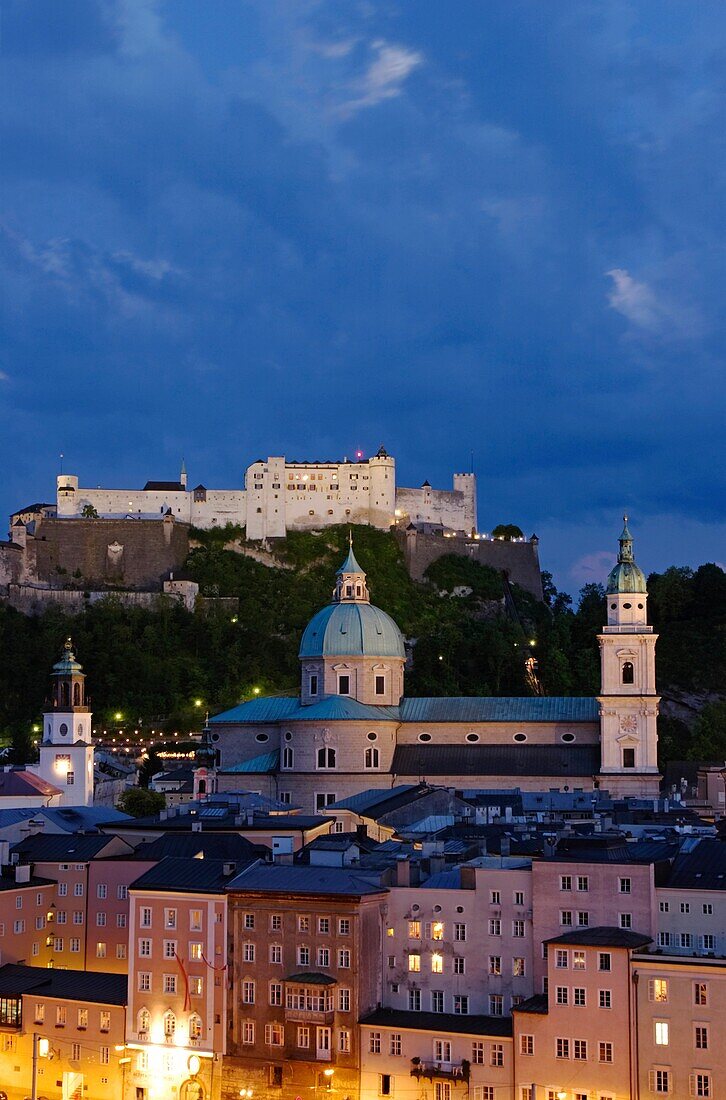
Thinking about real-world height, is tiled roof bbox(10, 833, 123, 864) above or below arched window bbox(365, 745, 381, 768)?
below

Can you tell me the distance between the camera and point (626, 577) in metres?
75.2

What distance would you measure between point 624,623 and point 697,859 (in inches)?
1282

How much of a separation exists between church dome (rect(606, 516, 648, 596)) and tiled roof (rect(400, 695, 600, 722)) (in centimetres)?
529

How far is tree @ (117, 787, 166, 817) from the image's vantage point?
7789cm

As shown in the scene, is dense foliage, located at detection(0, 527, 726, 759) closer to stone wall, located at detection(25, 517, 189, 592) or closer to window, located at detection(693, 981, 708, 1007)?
stone wall, located at detection(25, 517, 189, 592)

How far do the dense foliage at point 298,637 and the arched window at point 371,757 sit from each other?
77.8 ft

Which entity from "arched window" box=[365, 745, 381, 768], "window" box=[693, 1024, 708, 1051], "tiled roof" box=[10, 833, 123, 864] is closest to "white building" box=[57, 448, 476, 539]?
"arched window" box=[365, 745, 381, 768]

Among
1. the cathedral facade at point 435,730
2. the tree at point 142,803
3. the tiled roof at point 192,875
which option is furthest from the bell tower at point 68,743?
the tiled roof at point 192,875

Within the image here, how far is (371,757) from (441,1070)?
33181 mm

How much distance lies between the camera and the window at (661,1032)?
3875 centimetres

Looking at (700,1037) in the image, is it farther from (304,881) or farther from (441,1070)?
(304,881)

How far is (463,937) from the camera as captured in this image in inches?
1703

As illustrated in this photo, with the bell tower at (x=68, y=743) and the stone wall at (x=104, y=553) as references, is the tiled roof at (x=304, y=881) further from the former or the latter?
the stone wall at (x=104, y=553)

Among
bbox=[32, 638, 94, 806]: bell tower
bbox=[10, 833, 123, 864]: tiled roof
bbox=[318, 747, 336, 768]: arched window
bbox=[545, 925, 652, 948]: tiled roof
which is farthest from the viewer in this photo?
bbox=[32, 638, 94, 806]: bell tower
